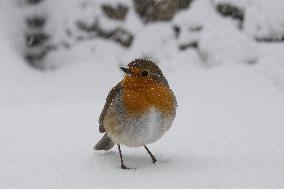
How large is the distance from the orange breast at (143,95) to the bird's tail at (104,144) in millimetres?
616

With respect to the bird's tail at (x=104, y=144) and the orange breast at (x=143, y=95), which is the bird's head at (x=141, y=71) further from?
the bird's tail at (x=104, y=144)

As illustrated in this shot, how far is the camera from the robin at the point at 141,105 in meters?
3.37

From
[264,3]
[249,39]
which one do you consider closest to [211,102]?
[249,39]

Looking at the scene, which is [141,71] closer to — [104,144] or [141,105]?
[141,105]

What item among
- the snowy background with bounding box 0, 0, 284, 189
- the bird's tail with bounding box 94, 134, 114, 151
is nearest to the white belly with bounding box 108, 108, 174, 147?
the snowy background with bounding box 0, 0, 284, 189

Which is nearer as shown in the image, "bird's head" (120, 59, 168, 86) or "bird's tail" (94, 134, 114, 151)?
"bird's head" (120, 59, 168, 86)

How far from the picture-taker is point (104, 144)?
3947 mm

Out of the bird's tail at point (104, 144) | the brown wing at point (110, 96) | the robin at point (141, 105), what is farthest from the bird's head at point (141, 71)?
the bird's tail at point (104, 144)

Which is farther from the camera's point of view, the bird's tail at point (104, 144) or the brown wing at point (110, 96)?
the bird's tail at point (104, 144)

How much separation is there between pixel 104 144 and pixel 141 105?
28.0 inches

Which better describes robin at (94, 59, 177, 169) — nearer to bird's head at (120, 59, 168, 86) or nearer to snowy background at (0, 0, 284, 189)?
bird's head at (120, 59, 168, 86)

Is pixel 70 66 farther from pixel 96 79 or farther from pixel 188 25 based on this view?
pixel 188 25

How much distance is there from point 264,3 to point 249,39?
496 millimetres

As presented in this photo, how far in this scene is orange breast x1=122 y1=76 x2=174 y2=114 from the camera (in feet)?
11.0
